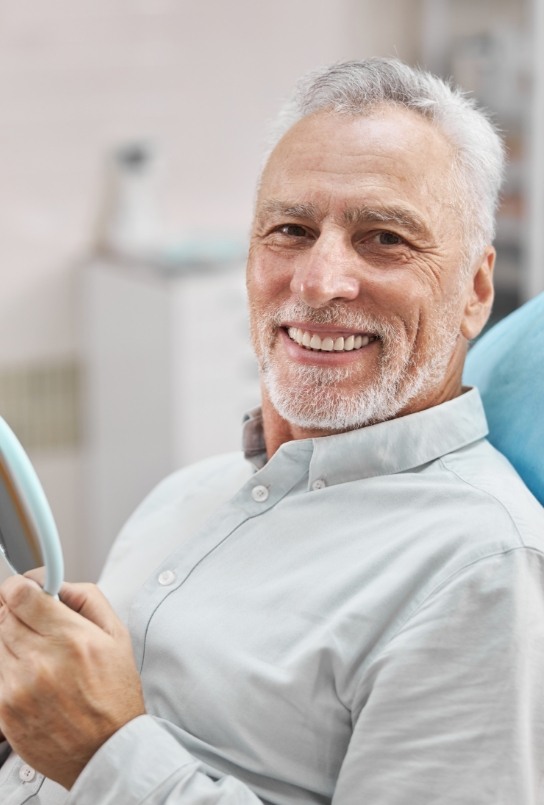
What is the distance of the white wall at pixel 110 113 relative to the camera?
10.6ft

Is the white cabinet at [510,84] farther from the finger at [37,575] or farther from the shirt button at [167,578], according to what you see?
the finger at [37,575]

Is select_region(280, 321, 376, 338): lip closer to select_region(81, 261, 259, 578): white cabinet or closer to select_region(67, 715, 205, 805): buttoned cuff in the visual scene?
select_region(67, 715, 205, 805): buttoned cuff

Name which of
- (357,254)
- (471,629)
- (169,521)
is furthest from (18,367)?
(471,629)

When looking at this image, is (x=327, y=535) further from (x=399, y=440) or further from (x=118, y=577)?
(x=118, y=577)

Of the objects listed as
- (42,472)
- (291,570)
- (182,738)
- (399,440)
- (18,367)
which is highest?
(399,440)

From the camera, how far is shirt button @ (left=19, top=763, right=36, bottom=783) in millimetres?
1241

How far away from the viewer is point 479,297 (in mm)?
1410

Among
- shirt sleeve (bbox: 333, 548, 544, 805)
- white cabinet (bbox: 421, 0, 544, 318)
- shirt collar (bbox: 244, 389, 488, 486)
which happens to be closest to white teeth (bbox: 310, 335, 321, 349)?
shirt collar (bbox: 244, 389, 488, 486)

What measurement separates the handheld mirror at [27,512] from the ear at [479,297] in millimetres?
601

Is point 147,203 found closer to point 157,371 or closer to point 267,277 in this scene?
point 157,371

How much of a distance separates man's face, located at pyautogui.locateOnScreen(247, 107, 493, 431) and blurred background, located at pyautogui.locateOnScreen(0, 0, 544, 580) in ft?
5.80

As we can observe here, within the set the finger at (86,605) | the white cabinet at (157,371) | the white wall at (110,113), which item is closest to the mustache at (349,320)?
the finger at (86,605)

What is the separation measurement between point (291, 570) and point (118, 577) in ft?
1.05

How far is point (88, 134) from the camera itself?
3.34 metres
